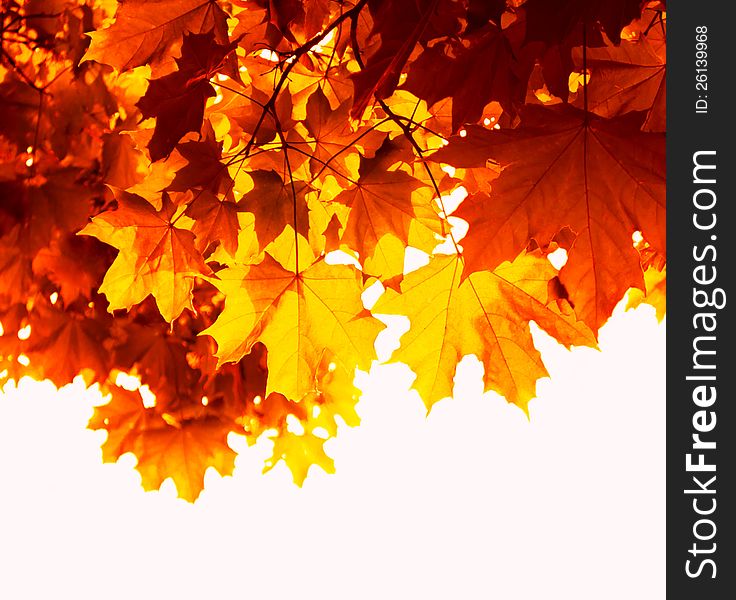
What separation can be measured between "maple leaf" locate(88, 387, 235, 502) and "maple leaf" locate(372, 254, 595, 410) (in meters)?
1.07

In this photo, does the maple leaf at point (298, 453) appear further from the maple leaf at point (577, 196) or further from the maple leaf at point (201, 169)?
the maple leaf at point (577, 196)

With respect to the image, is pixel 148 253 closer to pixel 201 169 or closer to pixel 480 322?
pixel 201 169

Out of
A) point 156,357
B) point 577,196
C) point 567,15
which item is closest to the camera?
point 567,15

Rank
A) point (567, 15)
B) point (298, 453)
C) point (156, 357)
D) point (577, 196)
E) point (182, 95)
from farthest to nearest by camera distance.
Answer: point (298, 453)
point (156, 357)
point (182, 95)
point (577, 196)
point (567, 15)

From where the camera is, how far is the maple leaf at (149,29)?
3.08 feet

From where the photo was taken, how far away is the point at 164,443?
1.89 meters

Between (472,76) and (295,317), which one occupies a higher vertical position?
(472,76)

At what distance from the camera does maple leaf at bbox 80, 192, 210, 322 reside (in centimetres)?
98

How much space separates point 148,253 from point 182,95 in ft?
0.82

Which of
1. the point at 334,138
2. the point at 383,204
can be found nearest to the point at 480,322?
the point at 383,204

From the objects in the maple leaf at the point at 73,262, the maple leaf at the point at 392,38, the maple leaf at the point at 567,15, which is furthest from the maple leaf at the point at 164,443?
the maple leaf at the point at 567,15
